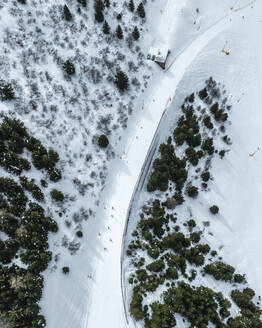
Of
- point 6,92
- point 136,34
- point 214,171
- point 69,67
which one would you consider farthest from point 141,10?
point 214,171

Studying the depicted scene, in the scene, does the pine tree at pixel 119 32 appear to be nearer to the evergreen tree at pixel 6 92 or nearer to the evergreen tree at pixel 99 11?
the evergreen tree at pixel 99 11

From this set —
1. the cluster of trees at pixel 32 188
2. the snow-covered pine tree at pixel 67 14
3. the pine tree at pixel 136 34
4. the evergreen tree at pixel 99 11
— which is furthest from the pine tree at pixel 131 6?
the cluster of trees at pixel 32 188

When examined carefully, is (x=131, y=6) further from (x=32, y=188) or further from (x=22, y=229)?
(x=22, y=229)

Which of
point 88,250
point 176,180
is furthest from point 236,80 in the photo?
point 88,250

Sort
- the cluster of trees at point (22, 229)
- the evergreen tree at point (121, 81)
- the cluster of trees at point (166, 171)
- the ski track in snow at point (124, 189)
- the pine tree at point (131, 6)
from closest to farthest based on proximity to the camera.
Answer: the cluster of trees at point (22, 229), the ski track in snow at point (124, 189), the cluster of trees at point (166, 171), the evergreen tree at point (121, 81), the pine tree at point (131, 6)

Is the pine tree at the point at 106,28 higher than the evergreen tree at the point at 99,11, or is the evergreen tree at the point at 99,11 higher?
the evergreen tree at the point at 99,11

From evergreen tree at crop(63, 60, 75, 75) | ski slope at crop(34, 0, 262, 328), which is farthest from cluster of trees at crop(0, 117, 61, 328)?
evergreen tree at crop(63, 60, 75, 75)

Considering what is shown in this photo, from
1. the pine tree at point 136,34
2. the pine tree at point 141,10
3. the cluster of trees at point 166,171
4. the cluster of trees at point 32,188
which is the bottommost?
the cluster of trees at point 166,171
